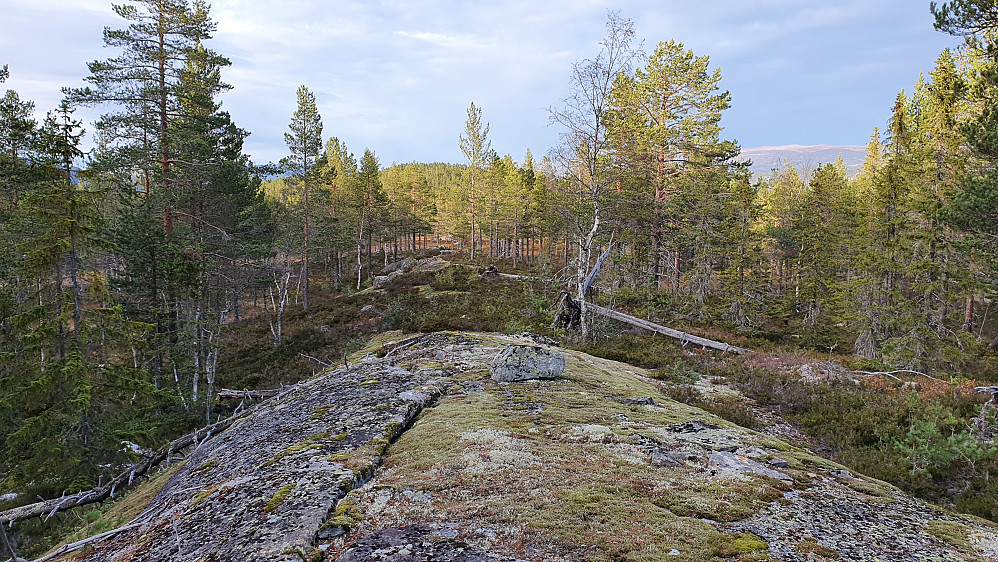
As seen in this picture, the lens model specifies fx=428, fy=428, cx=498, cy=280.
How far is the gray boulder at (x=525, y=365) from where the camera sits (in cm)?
912

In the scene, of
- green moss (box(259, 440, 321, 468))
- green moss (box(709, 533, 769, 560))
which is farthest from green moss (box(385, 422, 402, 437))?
green moss (box(709, 533, 769, 560))

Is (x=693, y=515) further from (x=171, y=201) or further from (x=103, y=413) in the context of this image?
(x=171, y=201)

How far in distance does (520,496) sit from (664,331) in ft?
52.7

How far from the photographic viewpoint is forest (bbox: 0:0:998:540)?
10.8 metres

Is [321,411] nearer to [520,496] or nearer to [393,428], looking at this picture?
[393,428]

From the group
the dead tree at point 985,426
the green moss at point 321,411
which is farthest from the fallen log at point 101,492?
the dead tree at point 985,426

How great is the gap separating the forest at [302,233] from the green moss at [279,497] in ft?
31.1

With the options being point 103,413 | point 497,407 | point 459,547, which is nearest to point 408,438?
point 497,407

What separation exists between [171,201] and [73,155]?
4764mm

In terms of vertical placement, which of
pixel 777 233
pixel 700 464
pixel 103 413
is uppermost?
pixel 777 233

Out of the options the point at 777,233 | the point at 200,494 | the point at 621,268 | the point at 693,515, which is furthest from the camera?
the point at 777,233

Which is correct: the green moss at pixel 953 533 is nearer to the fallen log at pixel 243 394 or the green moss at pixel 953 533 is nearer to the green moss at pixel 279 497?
the green moss at pixel 279 497

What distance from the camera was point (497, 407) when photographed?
719 centimetres

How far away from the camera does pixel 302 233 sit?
1232 inches
